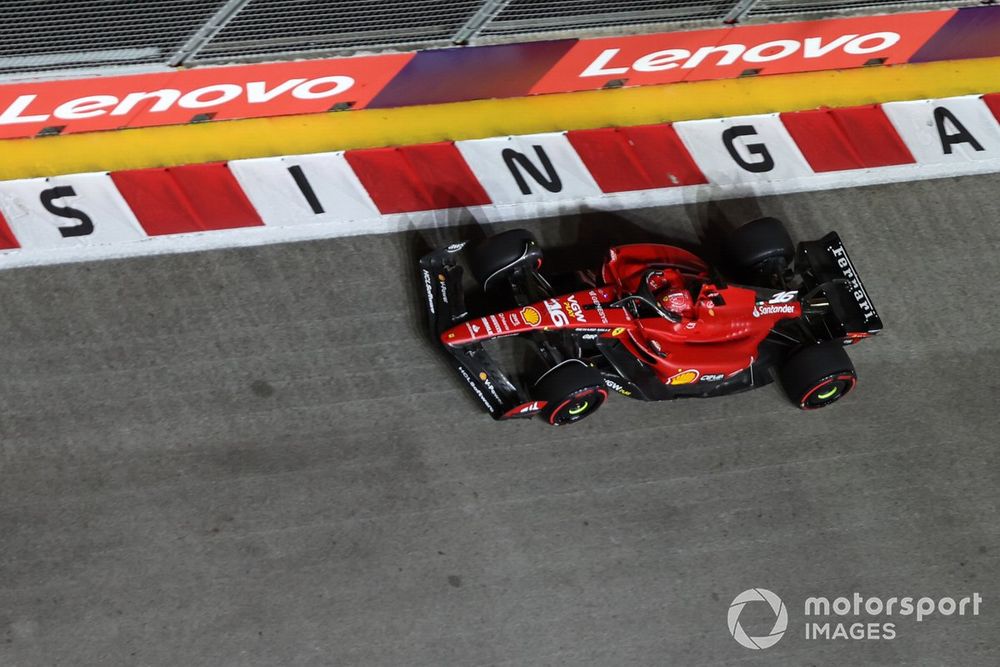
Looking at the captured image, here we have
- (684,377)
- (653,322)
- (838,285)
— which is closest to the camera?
(653,322)

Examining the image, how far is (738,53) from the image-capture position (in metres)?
7.34

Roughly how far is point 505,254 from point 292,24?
1854 millimetres

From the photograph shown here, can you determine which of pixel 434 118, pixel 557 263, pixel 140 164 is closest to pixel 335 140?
pixel 434 118

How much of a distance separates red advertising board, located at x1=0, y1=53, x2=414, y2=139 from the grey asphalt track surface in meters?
0.94

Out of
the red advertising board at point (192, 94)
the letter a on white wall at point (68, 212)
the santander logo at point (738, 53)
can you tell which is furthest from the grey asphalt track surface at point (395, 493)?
the santander logo at point (738, 53)

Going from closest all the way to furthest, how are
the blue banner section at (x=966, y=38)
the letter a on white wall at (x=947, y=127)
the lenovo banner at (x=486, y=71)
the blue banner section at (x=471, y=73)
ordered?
the lenovo banner at (x=486, y=71)
the blue banner section at (x=471, y=73)
the blue banner section at (x=966, y=38)
the letter a on white wall at (x=947, y=127)

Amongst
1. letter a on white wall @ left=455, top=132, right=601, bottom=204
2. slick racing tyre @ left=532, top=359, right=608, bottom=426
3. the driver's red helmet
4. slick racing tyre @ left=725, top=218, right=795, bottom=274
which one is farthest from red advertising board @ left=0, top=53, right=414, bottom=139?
slick racing tyre @ left=725, top=218, right=795, bottom=274

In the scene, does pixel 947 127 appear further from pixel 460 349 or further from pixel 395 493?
pixel 395 493

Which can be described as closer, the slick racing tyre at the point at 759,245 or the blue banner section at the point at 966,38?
the slick racing tyre at the point at 759,245

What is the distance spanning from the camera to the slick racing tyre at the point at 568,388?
6.08 meters

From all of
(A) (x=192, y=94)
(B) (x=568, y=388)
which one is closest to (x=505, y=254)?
(B) (x=568, y=388)

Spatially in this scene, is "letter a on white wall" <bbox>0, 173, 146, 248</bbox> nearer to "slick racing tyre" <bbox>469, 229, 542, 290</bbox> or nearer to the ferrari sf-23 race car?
the ferrari sf-23 race car

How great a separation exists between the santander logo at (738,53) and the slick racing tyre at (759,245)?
4.43 ft

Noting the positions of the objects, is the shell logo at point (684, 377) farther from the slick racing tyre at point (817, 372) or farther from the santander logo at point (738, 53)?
the santander logo at point (738, 53)
